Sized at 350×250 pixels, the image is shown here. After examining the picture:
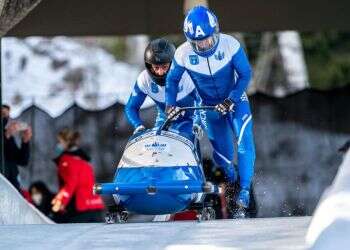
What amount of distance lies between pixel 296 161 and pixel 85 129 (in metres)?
3.09

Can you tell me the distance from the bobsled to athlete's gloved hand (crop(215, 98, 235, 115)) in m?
0.36

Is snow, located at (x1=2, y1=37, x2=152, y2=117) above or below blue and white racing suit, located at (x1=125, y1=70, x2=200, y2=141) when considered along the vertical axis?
below

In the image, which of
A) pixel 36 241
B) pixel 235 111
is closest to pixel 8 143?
pixel 235 111

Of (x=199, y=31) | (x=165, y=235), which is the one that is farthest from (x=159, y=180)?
(x=165, y=235)

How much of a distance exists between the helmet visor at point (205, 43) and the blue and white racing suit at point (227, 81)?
0.30ft

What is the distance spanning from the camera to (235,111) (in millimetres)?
12695

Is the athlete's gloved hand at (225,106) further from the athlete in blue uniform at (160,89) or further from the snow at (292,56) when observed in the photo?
the snow at (292,56)

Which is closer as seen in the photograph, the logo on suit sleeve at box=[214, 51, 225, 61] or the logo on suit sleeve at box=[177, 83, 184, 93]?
the logo on suit sleeve at box=[214, 51, 225, 61]

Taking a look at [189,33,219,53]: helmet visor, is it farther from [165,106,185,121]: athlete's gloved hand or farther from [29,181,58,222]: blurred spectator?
[29,181,58,222]: blurred spectator

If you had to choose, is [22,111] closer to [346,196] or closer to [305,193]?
[305,193]

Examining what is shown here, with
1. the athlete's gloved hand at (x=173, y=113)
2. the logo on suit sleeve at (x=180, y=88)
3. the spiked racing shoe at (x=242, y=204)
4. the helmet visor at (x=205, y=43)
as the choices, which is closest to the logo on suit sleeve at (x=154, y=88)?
the logo on suit sleeve at (x=180, y=88)

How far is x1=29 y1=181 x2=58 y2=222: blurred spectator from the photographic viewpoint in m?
17.8

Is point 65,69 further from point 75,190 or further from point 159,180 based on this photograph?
point 159,180

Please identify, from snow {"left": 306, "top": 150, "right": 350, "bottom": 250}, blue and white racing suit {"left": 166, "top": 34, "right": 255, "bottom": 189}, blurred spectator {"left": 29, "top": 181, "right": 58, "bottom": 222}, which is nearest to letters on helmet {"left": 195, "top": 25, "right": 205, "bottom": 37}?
blue and white racing suit {"left": 166, "top": 34, "right": 255, "bottom": 189}
